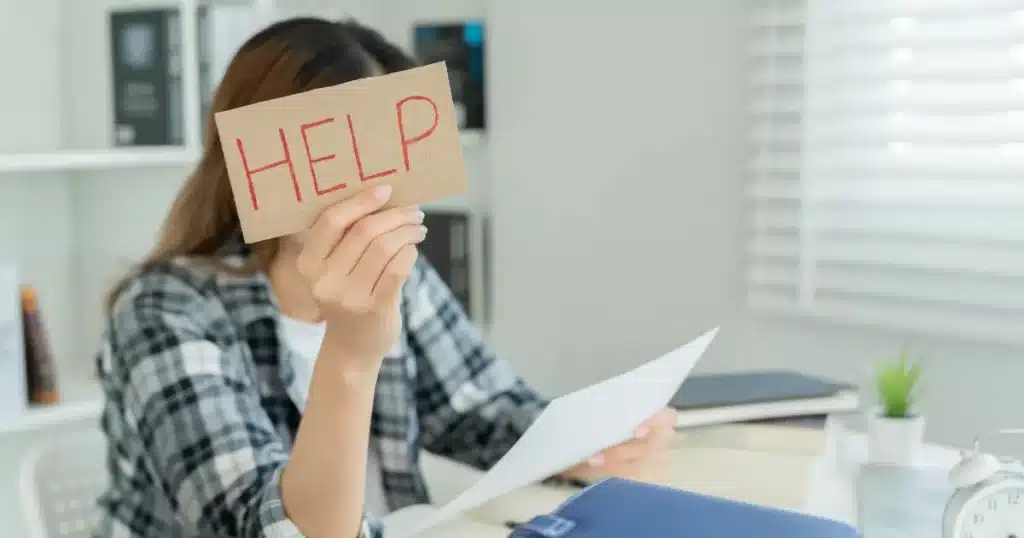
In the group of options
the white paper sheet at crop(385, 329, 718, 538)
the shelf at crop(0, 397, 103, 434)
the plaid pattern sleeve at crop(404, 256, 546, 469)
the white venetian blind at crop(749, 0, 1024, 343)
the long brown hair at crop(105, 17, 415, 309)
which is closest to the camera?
the white paper sheet at crop(385, 329, 718, 538)

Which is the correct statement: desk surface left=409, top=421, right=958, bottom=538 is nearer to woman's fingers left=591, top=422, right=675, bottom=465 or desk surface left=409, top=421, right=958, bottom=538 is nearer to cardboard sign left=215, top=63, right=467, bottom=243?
woman's fingers left=591, top=422, right=675, bottom=465

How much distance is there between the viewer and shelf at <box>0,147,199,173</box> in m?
1.69

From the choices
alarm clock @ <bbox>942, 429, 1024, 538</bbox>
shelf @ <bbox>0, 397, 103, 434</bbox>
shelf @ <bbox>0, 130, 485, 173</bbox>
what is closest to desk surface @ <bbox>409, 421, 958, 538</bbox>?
alarm clock @ <bbox>942, 429, 1024, 538</bbox>

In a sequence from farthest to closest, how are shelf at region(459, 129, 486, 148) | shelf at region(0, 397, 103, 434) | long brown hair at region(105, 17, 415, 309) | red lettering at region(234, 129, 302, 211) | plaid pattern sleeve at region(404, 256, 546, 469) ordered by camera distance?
shelf at region(459, 129, 486, 148)
shelf at region(0, 397, 103, 434)
plaid pattern sleeve at region(404, 256, 546, 469)
long brown hair at region(105, 17, 415, 309)
red lettering at region(234, 129, 302, 211)

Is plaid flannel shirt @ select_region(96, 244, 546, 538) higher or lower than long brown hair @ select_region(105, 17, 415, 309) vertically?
lower

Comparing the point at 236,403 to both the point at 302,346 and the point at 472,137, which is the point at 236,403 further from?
the point at 472,137

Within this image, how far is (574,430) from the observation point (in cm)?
113

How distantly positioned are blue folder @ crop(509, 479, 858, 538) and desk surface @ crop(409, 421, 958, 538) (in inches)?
6.7

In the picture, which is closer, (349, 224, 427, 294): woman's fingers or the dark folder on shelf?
(349, 224, 427, 294): woman's fingers

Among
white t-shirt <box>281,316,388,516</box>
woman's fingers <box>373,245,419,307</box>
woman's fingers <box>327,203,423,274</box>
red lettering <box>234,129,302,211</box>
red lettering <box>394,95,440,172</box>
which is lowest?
white t-shirt <box>281,316,388,516</box>

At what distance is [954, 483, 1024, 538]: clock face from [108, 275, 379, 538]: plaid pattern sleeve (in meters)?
0.50

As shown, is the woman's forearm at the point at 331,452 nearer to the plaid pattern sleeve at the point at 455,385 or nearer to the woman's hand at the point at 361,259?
the woman's hand at the point at 361,259

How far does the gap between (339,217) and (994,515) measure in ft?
1.92

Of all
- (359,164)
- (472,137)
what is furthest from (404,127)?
(472,137)
